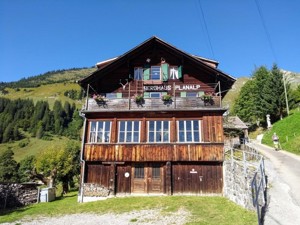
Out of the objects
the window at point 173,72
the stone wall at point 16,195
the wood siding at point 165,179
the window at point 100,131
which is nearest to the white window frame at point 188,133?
the wood siding at point 165,179

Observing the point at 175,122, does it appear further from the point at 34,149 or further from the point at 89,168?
the point at 34,149

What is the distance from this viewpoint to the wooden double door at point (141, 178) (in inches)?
853

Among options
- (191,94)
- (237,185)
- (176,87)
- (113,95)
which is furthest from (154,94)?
(237,185)

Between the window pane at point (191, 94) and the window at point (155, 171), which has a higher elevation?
the window pane at point (191, 94)

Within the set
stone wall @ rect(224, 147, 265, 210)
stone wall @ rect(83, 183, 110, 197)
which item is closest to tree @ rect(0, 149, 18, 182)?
stone wall @ rect(83, 183, 110, 197)

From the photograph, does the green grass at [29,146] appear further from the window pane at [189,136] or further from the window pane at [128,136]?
the window pane at [189,136]

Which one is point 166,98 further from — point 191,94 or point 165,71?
point 165,71

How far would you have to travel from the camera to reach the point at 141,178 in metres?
22.0

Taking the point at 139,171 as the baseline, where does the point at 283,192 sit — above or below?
below

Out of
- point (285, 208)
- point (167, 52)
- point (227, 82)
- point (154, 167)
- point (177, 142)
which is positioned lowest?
point (285, 208)

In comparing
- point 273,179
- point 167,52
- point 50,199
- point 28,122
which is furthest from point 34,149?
point 273,179

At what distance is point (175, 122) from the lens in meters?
22.5

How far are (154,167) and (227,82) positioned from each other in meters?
11.1

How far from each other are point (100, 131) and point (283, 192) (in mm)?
15218
